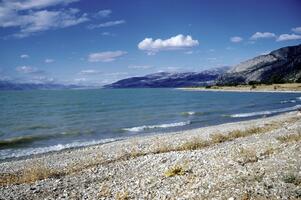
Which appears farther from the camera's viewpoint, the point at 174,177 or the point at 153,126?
the point at 153,126

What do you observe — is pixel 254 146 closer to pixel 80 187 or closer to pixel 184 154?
pixel 184 154

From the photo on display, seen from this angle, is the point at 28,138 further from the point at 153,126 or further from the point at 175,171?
the point at 175,171

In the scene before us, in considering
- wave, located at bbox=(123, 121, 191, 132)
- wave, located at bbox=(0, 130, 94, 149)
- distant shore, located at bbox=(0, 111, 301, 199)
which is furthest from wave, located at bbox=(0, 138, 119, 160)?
wave, located at bbox=(123, 121, 191, 132)

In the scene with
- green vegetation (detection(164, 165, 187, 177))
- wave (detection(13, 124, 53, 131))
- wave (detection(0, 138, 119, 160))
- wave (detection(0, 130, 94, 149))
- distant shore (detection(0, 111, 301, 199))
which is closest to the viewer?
distant shore (detection(0, 111, 301, 199))

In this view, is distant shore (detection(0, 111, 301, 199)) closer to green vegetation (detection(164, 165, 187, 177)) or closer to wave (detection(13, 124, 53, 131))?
green vegetation (detection(164, 165, 187, 177))

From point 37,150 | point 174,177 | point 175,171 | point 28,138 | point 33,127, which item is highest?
point 175,171

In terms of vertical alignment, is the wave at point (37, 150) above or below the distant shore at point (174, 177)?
below

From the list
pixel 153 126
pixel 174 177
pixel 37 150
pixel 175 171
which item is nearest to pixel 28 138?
pixel 37 150

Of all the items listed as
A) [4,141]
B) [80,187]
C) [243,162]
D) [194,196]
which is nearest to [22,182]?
[80,187]

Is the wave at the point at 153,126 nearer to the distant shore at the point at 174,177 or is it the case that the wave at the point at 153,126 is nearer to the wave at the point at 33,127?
the wave at the point at 33,127

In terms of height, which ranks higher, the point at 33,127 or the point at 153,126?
the point at 33,127

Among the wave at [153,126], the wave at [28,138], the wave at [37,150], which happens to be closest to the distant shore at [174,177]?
the wave at [37,150]

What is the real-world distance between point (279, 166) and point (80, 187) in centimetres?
1020

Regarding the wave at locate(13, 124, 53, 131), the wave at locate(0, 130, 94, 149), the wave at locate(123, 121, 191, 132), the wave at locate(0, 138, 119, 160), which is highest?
the wave at locate(13, 124, 53, 131)
